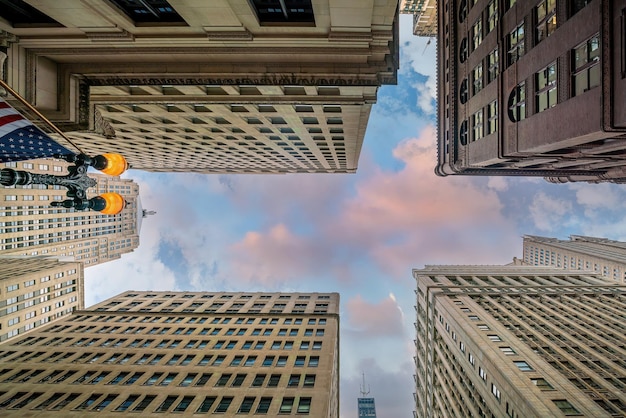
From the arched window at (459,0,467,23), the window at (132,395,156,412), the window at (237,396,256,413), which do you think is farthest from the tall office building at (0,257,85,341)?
the arched window at (459,0,467,23)

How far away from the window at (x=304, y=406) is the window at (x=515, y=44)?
37518 millimetres

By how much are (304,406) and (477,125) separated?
3596 centimetres

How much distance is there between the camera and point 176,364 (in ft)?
144

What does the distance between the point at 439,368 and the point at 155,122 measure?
62209 millimetres

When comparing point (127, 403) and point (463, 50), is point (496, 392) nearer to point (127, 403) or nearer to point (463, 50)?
point (127, 403)

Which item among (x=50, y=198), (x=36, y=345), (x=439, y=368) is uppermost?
(x=50, y=198)

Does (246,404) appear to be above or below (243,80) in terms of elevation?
below

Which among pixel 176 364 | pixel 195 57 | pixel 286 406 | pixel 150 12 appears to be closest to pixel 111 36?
pixel 150 12

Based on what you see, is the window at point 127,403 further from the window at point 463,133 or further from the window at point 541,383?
the window at point 463,133

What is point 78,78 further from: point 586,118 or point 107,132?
point 586,118

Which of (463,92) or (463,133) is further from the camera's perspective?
(463,133)

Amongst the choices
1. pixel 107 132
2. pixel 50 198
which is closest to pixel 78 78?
pixel 107 132

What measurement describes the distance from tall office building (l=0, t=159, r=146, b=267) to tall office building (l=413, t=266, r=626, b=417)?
50046 mm

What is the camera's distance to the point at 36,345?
50.3 meters
